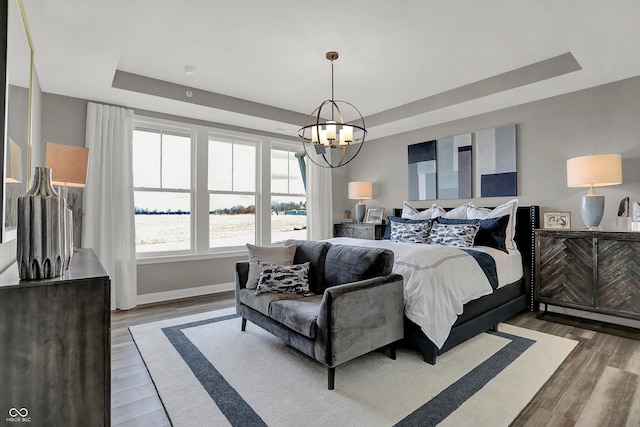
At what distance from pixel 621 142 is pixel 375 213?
328 centimetres

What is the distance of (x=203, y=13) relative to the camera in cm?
256

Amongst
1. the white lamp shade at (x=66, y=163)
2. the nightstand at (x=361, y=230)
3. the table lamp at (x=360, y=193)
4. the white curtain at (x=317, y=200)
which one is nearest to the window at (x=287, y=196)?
the white curtain at (x=317, y=200)

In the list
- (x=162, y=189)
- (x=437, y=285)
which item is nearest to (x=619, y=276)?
A: (x=437, y=285)

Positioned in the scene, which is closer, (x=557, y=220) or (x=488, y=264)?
(x=488, y=264)

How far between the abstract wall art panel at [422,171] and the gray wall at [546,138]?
6.5 inches

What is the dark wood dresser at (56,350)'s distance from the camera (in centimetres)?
108

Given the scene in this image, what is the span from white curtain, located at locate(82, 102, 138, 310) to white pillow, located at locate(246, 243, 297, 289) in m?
1.92

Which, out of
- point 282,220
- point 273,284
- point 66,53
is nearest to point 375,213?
point 282,220

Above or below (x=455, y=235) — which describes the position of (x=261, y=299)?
below

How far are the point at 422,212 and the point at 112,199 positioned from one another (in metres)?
4.12

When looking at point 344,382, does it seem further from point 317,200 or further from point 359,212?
point 317,200

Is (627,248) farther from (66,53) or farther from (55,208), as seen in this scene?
(66,53)

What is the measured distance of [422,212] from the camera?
15.6 ft

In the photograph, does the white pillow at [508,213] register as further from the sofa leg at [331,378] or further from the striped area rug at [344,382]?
the sofa leg at [331,378]
